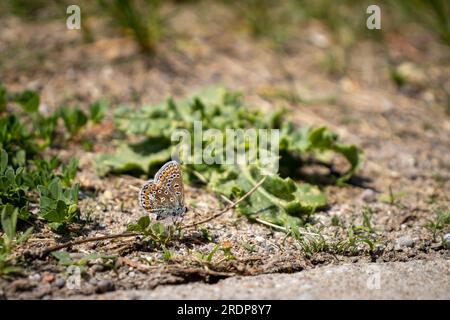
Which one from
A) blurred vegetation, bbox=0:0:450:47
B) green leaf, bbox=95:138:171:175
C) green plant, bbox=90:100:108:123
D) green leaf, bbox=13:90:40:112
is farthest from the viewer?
blurred vegetation, bbox=0:0:450:47

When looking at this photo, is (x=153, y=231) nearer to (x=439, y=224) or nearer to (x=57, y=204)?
(x=57, y=204)

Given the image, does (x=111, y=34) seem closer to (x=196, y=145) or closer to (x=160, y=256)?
(x=196, y=145)

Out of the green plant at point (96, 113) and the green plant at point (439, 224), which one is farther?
the green plant at point (96, 113)

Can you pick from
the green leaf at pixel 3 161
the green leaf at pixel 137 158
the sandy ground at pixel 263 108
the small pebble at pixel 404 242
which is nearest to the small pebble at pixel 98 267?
the sandy ground at pixel 263 108

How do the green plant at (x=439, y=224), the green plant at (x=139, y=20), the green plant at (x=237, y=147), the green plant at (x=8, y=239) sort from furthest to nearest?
the green plant at (x=139, y=20) < the green plant at (x=237, y=147) < the green plant at (x=439, y=224) < the green plant at (x=8, y=239)

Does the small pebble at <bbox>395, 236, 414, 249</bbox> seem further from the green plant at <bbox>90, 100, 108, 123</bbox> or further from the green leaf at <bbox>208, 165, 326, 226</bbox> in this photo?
the green plant at <bbox>90, 100, 108, 123</bbox>

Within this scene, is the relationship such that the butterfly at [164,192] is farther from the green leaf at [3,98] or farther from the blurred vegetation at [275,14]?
the blurred vegetation at [275,14]

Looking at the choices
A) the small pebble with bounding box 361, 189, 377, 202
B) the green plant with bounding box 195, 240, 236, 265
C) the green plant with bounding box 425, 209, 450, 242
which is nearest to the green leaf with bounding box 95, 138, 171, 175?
the green plant with bounding box 195, 240, 236, 265
